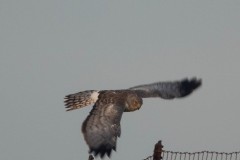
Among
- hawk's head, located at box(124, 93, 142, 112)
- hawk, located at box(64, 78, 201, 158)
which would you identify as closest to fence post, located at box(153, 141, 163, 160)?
hawk, located at box(64, 78, 201, 158)

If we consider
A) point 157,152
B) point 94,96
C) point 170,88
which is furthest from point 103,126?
point 170,88

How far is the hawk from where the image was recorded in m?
13.2

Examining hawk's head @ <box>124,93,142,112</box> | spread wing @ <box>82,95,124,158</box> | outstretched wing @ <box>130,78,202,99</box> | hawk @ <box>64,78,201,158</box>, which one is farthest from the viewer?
outstretched wing @ <box>130,78,202,99</box>

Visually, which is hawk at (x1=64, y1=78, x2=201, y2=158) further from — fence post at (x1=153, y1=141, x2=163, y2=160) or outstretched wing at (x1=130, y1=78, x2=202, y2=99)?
fence post at (x1=153, y1=141, x2=163, y2=160)

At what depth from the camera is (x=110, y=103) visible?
51.8 ft

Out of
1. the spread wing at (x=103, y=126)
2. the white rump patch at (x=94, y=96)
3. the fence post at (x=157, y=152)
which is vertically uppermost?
the white rump patch at (x=94, y=96)

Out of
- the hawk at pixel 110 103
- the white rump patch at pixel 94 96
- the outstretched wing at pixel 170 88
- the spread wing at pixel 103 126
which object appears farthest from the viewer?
the outstretched wing at pixel 170 88

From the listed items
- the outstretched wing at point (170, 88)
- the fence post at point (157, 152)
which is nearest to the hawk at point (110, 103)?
the outstretched wing at point (170, 88)

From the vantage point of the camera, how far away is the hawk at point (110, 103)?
43.3ft

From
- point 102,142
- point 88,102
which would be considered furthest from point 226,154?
point 88,102

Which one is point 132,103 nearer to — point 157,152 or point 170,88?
point 170,88

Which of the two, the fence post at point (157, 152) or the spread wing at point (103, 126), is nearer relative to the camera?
the fence post at point (157, 152)

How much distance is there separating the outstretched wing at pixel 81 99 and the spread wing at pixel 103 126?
47.8 inches

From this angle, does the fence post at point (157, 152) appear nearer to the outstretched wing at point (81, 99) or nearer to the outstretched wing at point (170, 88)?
the outstretched wing at point (81, 99)
